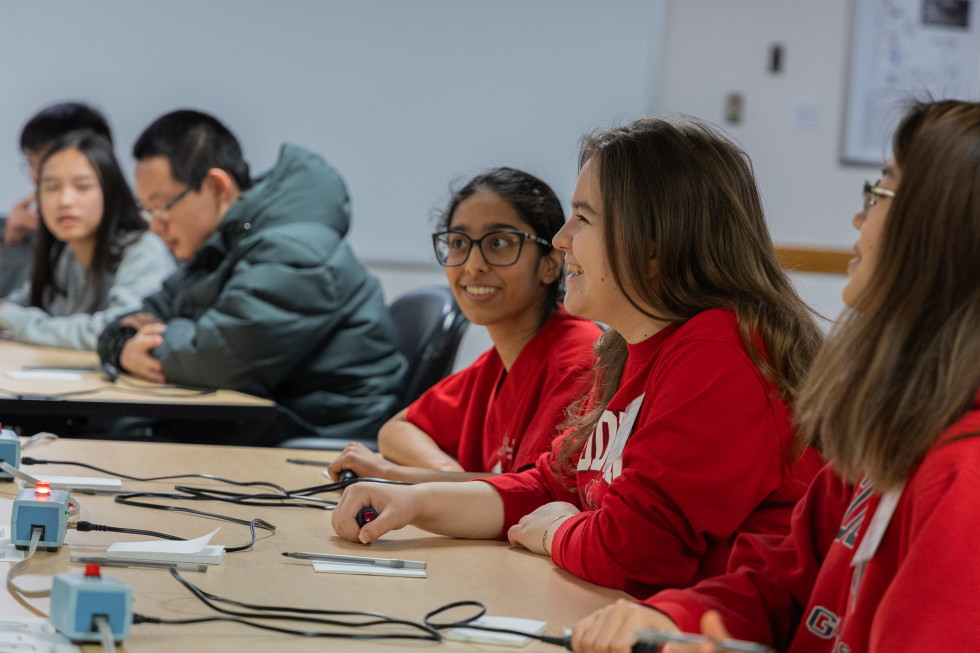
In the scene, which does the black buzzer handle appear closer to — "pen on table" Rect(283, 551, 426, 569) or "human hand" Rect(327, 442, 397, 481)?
"pen on table" Rect(283, 551, 426, 569)

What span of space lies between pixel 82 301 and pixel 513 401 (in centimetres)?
244

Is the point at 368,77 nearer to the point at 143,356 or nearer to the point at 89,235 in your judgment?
the point at 89,235

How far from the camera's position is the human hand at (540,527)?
48.4 inches

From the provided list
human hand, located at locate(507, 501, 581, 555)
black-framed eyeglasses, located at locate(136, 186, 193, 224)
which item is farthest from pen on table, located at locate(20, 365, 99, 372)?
human hand, located at locate(507, 501, 581, 555)

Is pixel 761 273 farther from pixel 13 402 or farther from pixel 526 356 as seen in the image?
pixel 13 402

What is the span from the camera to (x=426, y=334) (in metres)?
2.69

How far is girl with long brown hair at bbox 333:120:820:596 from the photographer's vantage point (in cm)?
109

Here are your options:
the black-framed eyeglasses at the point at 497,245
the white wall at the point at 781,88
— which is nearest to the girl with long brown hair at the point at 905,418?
the black-framed eyeglasses at the point at 497,245

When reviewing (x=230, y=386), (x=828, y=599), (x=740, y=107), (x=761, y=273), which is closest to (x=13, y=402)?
(x=230, y=386)

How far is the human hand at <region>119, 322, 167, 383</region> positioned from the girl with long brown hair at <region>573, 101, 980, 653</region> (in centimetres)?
207

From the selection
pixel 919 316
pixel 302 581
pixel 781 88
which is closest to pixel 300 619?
pixel 302 581

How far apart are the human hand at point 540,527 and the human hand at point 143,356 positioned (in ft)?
5.48

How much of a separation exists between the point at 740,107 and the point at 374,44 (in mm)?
1646

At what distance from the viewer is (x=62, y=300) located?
3738 millimetres
